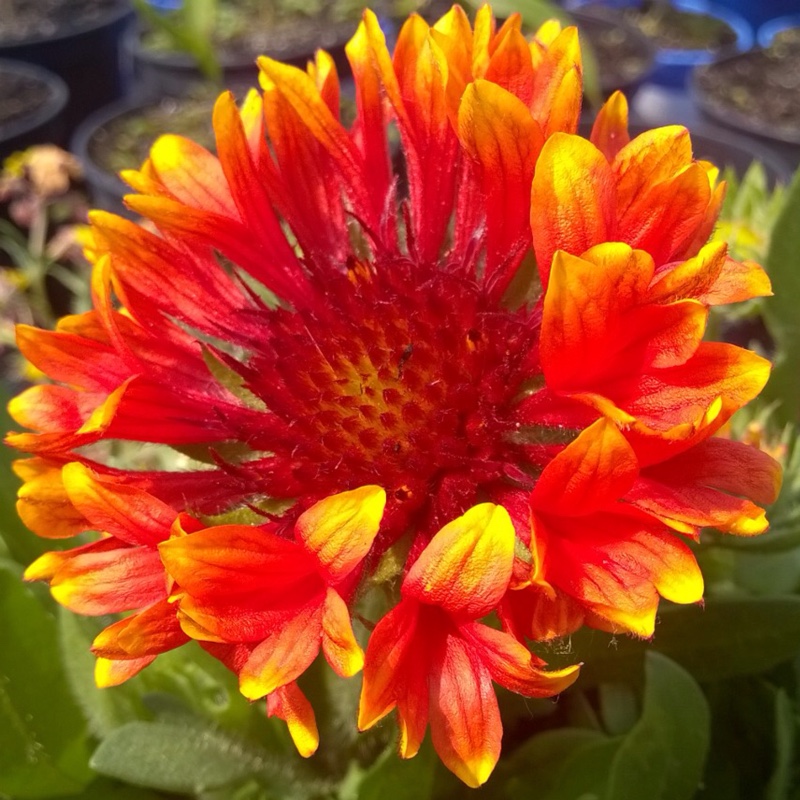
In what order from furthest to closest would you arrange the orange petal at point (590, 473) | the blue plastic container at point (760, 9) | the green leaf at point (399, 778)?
the blue plastic container at point (760, 9)
the green leaf at point (399, 778)
the orange petal at point (590, 473)

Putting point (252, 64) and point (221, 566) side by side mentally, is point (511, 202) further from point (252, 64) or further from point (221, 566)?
point (252, 64)

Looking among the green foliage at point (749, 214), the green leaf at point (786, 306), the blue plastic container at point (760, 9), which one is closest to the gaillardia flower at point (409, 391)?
the green leaf at point (786, 306)

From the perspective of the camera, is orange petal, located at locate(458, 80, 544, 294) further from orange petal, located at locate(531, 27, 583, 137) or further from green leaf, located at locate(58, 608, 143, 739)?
green leaf, located at locate(58, 608, 143, 739)

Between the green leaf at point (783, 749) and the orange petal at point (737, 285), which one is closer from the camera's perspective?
the orange petal at point (737, 285)

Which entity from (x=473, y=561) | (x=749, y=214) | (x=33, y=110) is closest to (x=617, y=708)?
(x=473, y=561)

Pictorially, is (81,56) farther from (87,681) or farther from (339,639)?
(339,639)

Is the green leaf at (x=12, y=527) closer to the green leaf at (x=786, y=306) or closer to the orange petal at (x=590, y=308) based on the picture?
the orange petal at (x=590, y=308)
